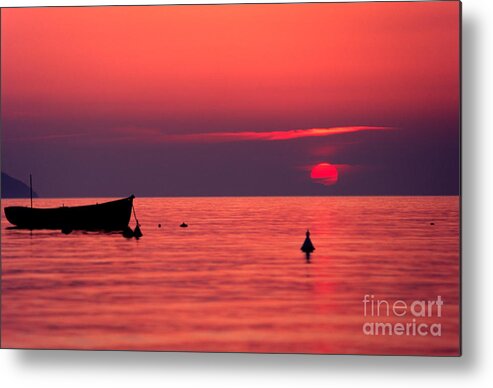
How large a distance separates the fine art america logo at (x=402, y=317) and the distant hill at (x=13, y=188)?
2.45m

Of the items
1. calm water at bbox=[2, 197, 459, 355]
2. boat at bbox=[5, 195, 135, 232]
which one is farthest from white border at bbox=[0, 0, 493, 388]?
boat at bbox=[5, 195, 135, 232]

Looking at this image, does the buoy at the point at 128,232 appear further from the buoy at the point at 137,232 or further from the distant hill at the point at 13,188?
the distant hill at the point at 13,188

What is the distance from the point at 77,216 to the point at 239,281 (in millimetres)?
1289

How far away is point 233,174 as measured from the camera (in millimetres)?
6926

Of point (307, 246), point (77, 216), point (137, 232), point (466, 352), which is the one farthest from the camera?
point (77, 216)

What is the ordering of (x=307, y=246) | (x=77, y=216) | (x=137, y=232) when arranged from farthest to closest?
(x=77, y=216) → (x=137, y=232) → (x=307, y=246)

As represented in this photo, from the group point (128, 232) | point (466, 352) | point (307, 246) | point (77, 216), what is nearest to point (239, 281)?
point (307, 246)

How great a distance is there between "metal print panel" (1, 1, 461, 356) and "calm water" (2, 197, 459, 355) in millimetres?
Result: 13

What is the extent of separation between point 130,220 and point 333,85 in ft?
5.53

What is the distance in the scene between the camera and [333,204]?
6617 millimetres

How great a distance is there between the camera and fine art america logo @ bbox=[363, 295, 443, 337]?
252 inches

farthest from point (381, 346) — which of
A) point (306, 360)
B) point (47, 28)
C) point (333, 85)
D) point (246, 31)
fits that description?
point (47, 28)

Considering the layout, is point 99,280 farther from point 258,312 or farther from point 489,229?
point 489,229

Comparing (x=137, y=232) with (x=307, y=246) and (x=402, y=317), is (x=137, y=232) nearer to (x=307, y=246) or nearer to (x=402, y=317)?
(x=307, y=246)
